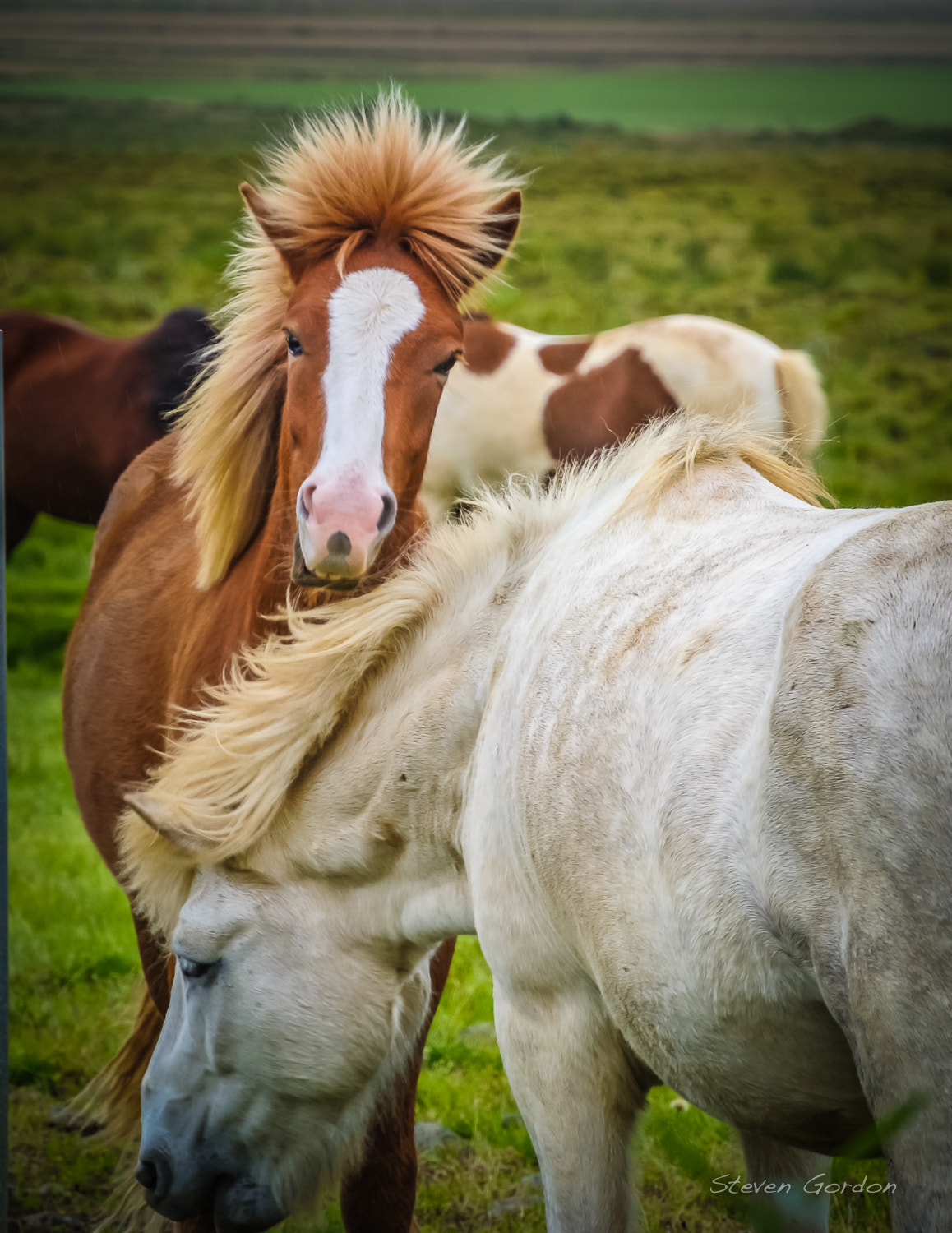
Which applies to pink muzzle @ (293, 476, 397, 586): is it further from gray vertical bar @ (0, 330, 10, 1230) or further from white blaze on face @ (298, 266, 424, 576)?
gray vertical bar @ (0, 330, 10, 1230)

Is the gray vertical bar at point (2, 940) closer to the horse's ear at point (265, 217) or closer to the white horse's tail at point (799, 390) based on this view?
the horse's ear at point (265, 217)

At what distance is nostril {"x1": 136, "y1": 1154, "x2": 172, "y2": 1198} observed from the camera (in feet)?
4.94

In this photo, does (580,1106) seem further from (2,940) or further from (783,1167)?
(2,940)

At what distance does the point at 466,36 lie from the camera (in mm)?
8078

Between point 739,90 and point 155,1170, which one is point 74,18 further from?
point 155,1170

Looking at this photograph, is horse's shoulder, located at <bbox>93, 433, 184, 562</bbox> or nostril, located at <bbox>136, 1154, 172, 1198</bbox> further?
horse's shoulder, located at <bbox>93, 433, 184, 562</bbox>

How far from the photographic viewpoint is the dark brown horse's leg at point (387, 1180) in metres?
1.80

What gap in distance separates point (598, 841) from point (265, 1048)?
→ 67 centimetres

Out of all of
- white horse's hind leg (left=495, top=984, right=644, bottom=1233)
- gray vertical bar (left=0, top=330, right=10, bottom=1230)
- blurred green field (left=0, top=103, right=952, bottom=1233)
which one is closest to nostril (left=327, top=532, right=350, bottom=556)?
gray vertical bar (left=0, top=330, right=10, bottom=1230)

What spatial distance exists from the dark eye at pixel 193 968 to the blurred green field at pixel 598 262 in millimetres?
2395

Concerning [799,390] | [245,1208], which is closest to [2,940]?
[245,1208]

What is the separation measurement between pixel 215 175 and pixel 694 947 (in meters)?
9.69

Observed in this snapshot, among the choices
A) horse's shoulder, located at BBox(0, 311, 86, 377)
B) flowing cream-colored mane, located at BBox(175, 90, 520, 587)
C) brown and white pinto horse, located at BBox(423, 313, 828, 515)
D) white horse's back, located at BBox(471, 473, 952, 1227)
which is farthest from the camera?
horse's shoulder, located at BBox(0, 311, 86, 377)

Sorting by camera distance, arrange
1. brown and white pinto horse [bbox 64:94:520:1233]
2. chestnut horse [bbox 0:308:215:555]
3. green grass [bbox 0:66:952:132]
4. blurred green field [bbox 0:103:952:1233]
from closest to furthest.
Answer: brown and white pinto horse [bbox 64:94:520:1233] < chestnut horse [bbox 0:308:215:555] < blurred green field [bbox 0:103:952:1233] < green grass [bbox 0:66:952:132]
